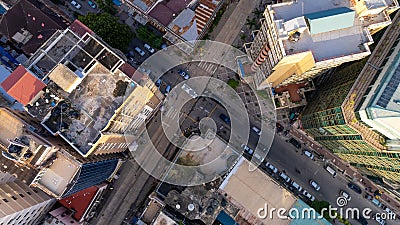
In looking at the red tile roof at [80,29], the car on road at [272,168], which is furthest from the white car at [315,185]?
the red tile roof at [80,29]

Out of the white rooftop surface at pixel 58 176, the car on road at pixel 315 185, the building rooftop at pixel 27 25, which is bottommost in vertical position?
the white rooftop surface at pixel 58 176

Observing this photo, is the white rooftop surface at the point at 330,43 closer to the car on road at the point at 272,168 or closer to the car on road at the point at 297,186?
the car on road at the point at 272,168

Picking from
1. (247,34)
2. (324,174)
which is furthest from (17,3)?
(324,174)

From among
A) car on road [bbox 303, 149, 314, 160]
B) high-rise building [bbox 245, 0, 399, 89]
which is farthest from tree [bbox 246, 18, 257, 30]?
car on road [bbox 303, 149, 314, 160]

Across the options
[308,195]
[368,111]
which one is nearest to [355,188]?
[308,195]

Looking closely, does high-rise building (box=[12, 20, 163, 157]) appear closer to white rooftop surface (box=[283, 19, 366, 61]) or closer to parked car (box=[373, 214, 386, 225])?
white rooftop surface (box=[283, 19, 366, 61])

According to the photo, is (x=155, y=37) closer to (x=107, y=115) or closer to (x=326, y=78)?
(x=107, y=115)

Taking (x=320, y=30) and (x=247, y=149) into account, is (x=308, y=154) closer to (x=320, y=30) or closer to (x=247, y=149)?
(x=247, y=149)
